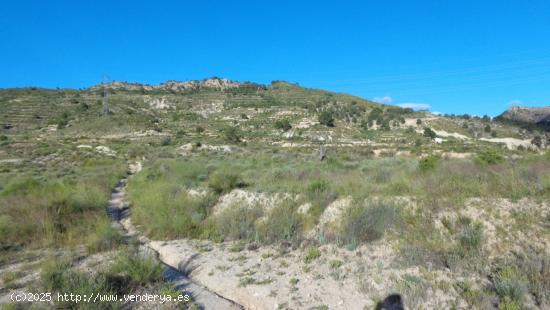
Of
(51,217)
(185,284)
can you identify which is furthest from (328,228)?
(51,217)

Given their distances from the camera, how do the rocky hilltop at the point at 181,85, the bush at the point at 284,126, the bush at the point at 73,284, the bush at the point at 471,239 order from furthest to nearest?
the rocky hilltop at the point at 181,85 < the bush at the point at 284,126 < the bush at the point at 471,239 < the bush at the point at 73,284

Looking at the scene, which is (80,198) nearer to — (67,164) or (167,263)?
(167,263)

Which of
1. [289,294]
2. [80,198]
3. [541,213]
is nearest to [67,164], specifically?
[80,198]

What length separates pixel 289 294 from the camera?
254 inches

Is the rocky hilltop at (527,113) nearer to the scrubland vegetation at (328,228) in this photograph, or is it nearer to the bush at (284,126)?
the bush at (284,126)

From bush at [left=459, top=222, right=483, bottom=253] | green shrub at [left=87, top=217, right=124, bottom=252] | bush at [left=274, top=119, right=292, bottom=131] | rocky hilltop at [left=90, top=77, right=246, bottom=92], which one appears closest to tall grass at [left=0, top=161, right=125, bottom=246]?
green shrub at [left=87, top=217, right=124, bottom=252]

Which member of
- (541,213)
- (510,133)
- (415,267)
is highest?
(510,133)

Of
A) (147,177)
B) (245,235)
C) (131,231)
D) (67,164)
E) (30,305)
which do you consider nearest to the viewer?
(30,305)

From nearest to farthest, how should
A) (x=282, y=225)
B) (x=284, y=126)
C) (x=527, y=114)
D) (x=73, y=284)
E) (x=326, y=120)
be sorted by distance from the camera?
1. (x=73, y=284)
2. (x=282, y=225)
3. (x=284, y=126)
4. (x=326, y=120)
5. (x=527, y=114)

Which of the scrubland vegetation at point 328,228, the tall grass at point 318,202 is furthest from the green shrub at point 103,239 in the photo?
the tall grass at point 318,202

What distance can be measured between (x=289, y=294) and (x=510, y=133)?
255 ft

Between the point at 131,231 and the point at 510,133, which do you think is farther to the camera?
the point at 510,133

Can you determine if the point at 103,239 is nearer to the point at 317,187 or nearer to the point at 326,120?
the point at 317,187

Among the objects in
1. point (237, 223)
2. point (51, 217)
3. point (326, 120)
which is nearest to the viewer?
point (237, 223)
